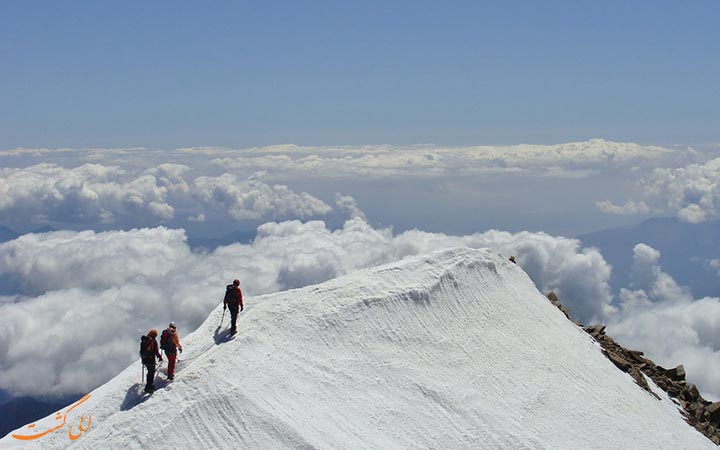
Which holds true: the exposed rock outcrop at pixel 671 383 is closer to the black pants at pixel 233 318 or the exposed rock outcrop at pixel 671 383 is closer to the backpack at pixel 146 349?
the black pants at pixel 233 318

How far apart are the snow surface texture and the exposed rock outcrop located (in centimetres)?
150

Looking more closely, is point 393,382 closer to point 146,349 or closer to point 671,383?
point 146,349

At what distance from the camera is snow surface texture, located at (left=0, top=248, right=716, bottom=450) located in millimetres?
20391

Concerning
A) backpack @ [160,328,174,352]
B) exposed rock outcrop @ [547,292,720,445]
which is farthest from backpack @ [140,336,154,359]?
exposed rock outcrop @ [547,292,720,445]

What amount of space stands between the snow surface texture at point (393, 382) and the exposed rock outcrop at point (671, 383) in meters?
1.50

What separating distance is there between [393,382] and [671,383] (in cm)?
2559

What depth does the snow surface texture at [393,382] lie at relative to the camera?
20.4m

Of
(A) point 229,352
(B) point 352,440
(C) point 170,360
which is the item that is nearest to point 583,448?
(B) point 352,440

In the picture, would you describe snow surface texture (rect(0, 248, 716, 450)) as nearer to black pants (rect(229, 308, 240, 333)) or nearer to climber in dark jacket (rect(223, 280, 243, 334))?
black pants (rect(229, 308, 240, 333))

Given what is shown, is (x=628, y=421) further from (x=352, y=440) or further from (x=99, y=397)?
(x=99, y=397)

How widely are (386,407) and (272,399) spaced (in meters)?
4.76

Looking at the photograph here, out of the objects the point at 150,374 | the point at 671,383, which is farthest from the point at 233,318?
the point at 671,383

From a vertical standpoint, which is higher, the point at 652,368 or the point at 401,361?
the point at 401,361

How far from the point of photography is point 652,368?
1613 inches
